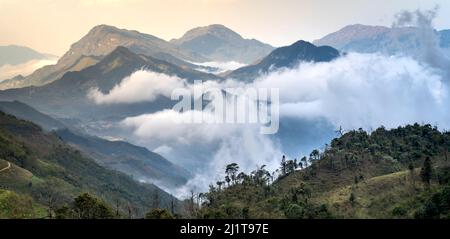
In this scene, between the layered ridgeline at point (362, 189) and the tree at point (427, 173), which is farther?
the tree at point (427, 173)

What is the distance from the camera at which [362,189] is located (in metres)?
149

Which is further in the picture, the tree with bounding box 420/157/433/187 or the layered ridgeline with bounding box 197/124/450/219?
the tree with bounding box 420/157/433/187

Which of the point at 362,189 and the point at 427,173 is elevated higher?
the point at 427,173

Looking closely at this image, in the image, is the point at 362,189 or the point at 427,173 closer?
the point at 427,173

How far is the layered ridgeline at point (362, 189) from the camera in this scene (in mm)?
123888

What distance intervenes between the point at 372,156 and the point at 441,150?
2319 centimetres

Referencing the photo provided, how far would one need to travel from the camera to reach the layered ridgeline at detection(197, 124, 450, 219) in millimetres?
123888
